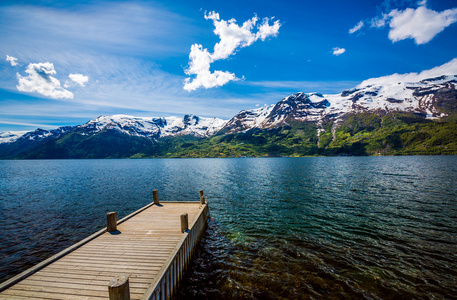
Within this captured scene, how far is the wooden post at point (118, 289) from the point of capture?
7133 mm

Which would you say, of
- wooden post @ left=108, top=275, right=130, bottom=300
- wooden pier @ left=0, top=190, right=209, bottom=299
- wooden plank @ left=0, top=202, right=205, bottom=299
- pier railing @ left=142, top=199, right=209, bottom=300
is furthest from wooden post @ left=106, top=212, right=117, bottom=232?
wooden post @ left=108, top=275, right=130, bottom=300

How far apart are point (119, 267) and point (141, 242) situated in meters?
3.53

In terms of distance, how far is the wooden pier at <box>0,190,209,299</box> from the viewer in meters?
9.27

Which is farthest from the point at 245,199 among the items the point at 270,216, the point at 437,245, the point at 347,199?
the point at 437,245

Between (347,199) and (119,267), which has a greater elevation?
(119,267)

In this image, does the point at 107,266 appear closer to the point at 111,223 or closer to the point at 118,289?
the point at 118,289

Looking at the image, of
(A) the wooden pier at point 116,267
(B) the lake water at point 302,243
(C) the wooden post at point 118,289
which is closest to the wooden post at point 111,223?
(A) the wooden pier at point 116,267

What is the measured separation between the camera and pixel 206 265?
16.5 metres

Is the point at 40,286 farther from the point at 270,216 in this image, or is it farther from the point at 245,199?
the point at 245,199

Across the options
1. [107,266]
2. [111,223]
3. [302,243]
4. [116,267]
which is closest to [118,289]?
[116,267]

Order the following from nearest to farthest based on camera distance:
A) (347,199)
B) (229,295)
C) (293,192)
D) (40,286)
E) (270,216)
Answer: (40,286)
(229,295)
(270,216)
(347,199)
(293,192)

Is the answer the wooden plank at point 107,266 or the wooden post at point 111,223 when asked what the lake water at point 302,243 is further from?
the wooden post at point 111,223

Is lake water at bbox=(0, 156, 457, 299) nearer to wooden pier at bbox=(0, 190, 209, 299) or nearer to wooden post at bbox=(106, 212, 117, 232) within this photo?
wooden pier at bbox=(0, 190, 209, 299)

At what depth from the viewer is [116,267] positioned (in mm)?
11555
